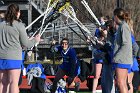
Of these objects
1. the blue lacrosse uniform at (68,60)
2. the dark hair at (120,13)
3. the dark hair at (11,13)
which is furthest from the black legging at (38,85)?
the dark hair at (11,13)

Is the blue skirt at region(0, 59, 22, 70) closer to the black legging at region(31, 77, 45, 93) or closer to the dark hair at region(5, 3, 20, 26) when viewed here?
the dark hair at region(5, 3, 20, 26)

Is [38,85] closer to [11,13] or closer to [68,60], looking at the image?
[68,60]

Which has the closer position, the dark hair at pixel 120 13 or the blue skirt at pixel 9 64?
the blue skirt at pixel 9 64

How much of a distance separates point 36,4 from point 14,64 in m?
27.2

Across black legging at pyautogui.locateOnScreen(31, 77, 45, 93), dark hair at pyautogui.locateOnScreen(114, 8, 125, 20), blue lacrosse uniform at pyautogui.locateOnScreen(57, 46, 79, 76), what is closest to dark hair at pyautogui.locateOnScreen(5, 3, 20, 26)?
dark hair at pyautogui.locateOnScreen(114, 8, 125, 20)

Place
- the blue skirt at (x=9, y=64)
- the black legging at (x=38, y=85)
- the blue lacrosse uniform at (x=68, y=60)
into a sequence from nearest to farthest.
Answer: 1. the blue skirt at (x=9, y=64)
2. the blue lacrosse uniform at (x=68, y=60)
3. the black legging at (x=38, y=85)

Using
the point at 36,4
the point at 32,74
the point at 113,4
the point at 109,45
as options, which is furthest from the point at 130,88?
the point at 113,4

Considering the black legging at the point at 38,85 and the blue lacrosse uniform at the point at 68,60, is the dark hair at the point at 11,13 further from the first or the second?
the black legging at the point at 38,85

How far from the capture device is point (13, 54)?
29.9 ft

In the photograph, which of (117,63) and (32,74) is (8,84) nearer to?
(117,63)

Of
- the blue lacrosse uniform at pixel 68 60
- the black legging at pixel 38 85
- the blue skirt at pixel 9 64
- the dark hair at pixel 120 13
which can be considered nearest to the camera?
the blue skirt at pixel 9 64

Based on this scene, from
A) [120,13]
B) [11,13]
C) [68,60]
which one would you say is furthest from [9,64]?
[68,60]

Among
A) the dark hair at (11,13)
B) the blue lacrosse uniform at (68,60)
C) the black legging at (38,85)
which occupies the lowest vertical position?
the black legging at (38,85)

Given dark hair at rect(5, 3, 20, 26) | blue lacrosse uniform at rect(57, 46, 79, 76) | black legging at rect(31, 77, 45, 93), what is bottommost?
black legging at rect(31, 77, 45, 93)
